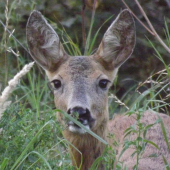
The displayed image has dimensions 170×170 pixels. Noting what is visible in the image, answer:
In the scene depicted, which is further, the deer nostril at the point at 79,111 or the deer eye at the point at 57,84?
the deer eye at the point at 57,84

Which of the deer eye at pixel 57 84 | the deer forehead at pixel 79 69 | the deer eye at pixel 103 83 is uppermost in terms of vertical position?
the deer forehead at pixel 79 69

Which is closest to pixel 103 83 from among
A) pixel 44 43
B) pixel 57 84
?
pixel 57 84

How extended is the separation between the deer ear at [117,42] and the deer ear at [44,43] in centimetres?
33

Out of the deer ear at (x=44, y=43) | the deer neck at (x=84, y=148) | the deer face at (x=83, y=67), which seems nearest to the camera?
the deer face at (x=83, y=67)

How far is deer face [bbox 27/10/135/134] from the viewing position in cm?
476

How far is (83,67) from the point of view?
5086mm

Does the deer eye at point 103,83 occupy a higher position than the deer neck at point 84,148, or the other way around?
the deer eye at point 103,83

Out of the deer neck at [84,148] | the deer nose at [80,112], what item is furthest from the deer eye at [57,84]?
the deer nose at [80,112]

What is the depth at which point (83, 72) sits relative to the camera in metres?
5.05

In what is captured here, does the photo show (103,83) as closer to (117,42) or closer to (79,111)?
(117,42)

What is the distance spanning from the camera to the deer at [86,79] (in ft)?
15.7

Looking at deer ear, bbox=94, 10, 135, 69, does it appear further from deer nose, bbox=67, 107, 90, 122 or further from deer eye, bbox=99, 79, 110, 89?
deer nose, bbox=67, 107, 90, 122

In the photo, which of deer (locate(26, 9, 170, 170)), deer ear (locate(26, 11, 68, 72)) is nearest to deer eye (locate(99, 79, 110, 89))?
deer (locate(26, 9, 170, 170))

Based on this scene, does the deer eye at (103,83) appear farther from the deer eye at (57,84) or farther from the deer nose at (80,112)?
the deer nose at (80,112)
